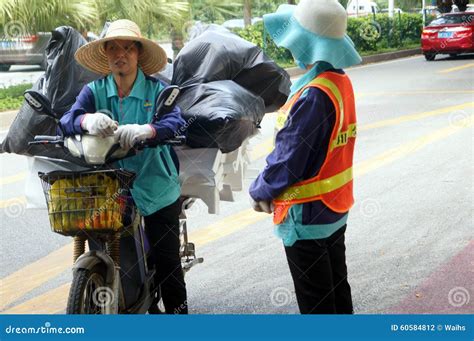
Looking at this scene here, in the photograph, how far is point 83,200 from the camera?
11.2 ft

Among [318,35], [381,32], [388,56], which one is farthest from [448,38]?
[318,35]

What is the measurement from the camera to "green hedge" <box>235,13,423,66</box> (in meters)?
25.9

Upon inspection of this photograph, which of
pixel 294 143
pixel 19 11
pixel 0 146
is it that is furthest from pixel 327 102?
pixel 19 11

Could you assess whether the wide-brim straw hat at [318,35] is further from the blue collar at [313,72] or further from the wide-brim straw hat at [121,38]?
the wide-brim straw hat at [121,38]

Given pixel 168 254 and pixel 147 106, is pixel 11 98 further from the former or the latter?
pixel 147 106

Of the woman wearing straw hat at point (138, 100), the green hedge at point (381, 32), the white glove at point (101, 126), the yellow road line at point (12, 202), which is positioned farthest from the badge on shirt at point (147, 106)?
the green hedge at point (381, 32)

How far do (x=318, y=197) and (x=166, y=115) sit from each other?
80 centimetres

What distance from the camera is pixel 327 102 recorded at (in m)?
3.35

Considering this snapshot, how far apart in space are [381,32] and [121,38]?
24.8m

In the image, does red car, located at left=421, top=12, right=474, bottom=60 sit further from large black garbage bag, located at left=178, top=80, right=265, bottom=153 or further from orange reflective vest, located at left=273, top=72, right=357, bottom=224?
orange reflective vest, located at left=273, top=72, right=357, bottom=224

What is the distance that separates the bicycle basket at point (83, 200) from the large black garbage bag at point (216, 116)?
79 cm

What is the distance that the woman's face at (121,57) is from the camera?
391cm

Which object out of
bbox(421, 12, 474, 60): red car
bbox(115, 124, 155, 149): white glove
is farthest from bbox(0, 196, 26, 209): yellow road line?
bbox(421, 12, 474, 60): red car

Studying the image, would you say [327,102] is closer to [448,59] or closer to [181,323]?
[181,323]
